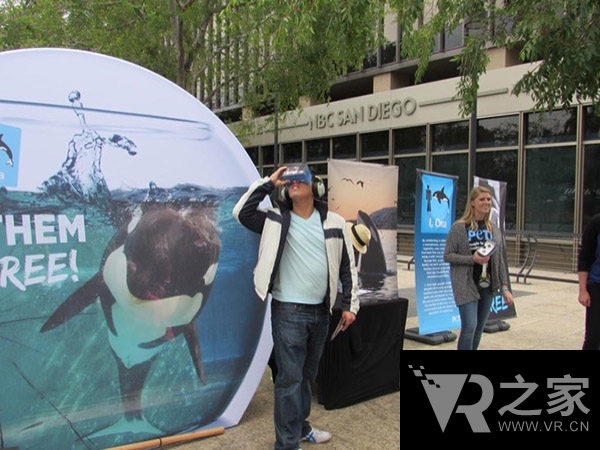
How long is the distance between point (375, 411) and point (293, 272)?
1.61 metres

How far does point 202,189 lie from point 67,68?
1.09 m

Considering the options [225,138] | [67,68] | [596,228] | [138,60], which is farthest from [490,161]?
[67,68]

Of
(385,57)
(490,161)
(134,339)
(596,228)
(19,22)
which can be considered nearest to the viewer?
(134,339)

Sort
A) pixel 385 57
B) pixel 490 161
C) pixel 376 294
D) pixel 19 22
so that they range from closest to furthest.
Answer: pixel 376 294
pixel 19 22
pixel 490 161
pixel 385 57

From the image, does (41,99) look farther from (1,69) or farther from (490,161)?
(490,161)

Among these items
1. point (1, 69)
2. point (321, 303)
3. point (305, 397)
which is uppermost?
point (1, 69)

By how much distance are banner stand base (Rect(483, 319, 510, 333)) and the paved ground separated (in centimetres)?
6

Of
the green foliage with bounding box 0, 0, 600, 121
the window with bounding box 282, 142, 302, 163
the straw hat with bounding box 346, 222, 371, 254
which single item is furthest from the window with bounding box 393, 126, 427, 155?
the straw hat with bounding box 346, 222, 371, 254

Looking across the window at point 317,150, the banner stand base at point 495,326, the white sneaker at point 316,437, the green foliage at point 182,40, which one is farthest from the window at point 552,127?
the white sneaker at point 316,437

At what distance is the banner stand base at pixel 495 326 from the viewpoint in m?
6.67

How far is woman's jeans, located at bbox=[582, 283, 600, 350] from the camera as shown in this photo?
413 centimetres

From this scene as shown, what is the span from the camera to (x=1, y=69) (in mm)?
2766

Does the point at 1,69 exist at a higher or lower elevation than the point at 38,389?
higher

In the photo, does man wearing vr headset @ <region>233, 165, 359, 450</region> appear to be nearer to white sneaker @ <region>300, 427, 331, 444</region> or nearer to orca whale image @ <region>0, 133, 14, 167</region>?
white sneaker @ <region>300, 427, 331, 444</region>
